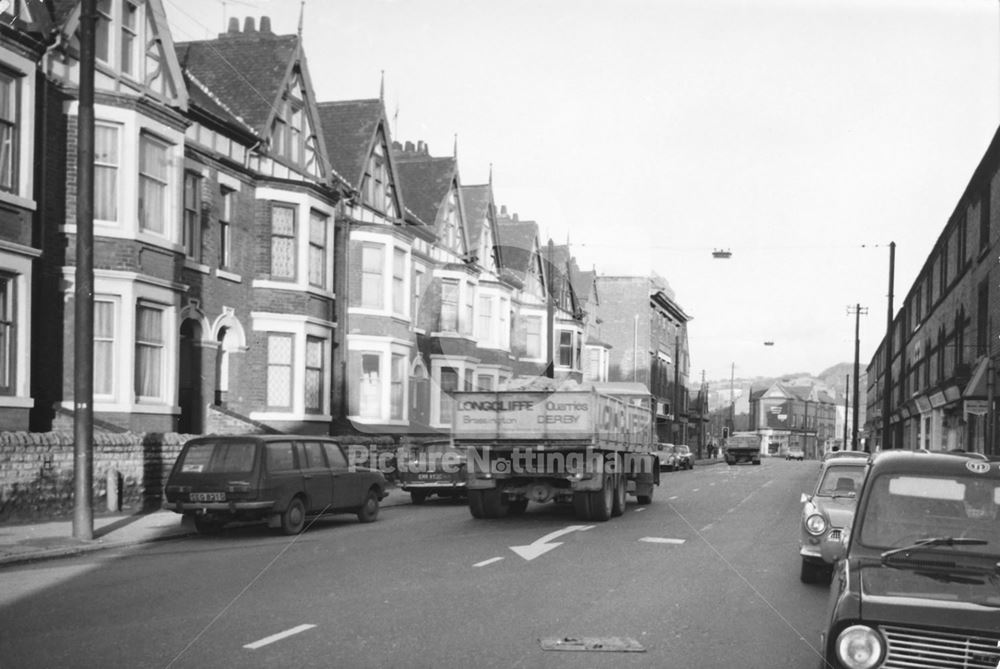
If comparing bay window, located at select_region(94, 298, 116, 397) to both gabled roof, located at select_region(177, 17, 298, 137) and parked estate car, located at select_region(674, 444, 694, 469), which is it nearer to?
gabled roof, located at select_region(177, 17, 298, 137)

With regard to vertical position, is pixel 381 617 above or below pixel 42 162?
below

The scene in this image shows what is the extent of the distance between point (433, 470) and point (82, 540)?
9636 millimetres

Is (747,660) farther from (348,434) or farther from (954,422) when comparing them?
(954,422)

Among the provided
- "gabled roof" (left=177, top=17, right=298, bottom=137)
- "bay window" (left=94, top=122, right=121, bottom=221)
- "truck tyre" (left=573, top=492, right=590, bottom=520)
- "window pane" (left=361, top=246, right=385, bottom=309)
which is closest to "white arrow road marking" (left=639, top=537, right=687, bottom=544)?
"truck tyre" (left=573, top=492, right=590, bottom=520)

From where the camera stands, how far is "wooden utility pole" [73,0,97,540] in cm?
1365

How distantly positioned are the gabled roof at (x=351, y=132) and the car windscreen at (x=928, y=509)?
25886 mm

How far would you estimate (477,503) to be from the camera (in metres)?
18.3

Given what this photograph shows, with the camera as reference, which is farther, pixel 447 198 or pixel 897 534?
pixel 447 198

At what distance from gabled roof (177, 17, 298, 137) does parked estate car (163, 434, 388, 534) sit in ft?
40.1

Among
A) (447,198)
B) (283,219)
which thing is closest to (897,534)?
(283,219)

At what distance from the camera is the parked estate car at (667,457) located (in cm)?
4934

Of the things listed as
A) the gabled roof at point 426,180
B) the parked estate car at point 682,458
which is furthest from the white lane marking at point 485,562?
the parked estate car at point 682,458

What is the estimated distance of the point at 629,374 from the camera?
248 ft

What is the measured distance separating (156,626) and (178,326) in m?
14.0
